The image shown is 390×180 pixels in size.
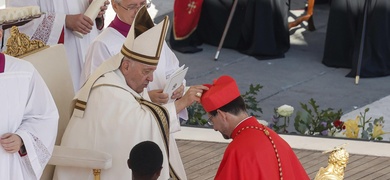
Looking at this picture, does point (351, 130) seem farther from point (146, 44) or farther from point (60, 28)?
point (146, 44)

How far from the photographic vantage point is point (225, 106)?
5.03 m

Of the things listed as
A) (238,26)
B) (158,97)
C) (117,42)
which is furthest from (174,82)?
(238,26)

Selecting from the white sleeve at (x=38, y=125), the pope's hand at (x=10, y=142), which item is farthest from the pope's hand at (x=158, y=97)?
the pope's hand at (x=10, y=142)

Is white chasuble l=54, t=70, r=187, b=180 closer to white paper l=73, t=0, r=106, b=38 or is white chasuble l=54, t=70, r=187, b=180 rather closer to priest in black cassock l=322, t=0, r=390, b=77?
white paper l=73, t=0, r=106, b=38

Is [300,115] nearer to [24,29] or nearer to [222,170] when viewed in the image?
[24,29]

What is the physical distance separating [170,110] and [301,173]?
0.82 m

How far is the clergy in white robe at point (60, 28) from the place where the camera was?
675 cm

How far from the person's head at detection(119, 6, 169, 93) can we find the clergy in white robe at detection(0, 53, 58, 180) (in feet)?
1.47

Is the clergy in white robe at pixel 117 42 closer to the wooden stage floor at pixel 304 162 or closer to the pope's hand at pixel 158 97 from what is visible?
the pope's hand at pixel 158 97

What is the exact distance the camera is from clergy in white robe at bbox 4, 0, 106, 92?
6754mm

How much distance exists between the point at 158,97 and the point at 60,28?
4.38ft

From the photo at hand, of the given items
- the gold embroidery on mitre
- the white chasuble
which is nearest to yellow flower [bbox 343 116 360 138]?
the white chasuble

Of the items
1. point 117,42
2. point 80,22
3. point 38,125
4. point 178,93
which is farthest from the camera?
point 80,22

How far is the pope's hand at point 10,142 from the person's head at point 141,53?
704mm
